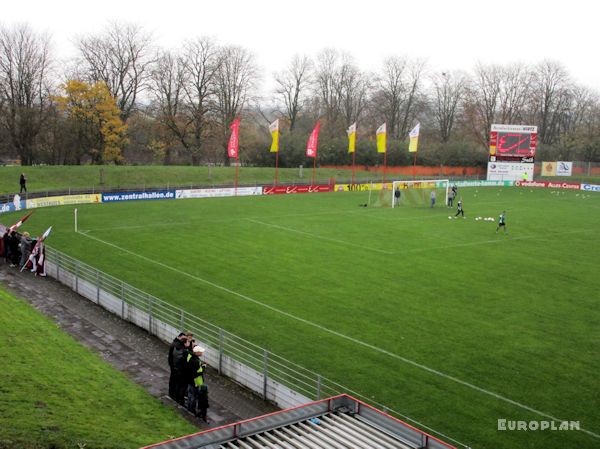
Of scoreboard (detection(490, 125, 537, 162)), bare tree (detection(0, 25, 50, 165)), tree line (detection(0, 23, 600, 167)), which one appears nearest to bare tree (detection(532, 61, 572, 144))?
tree line (detection(0, 23, 600, 167))

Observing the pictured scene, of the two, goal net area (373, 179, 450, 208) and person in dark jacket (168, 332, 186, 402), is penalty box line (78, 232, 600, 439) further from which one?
goal net area (373, 179, 450, 208)

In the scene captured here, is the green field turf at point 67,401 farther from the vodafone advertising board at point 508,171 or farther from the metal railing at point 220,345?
the vodafone advertising board at point 508,171

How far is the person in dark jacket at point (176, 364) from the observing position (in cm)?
1248

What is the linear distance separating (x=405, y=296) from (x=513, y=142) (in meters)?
57.1

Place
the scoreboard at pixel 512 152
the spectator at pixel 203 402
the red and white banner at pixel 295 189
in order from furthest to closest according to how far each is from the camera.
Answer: the scoreboard at pixel 512 152 < the red and white banner at pixel 295 189 < the spectator at pixel 203 402

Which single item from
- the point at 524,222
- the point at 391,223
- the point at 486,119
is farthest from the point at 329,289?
the point at 486,119

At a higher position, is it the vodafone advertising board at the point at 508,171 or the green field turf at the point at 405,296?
the vodafone advertising board at the point at 508,171

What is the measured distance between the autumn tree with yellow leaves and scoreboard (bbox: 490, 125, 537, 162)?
45.1 meters

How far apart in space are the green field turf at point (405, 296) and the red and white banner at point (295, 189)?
56.0 feet

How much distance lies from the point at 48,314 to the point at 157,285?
4500 mm

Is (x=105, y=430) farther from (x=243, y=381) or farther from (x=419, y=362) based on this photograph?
(x=419, y=362)

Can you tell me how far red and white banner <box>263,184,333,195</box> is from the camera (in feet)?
202

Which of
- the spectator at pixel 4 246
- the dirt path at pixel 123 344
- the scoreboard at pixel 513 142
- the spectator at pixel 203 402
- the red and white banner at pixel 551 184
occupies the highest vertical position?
the scoreboard at pixel 513 142

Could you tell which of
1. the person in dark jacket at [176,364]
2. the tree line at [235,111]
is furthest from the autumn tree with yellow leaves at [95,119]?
the person in dark jacket at [176,364]
